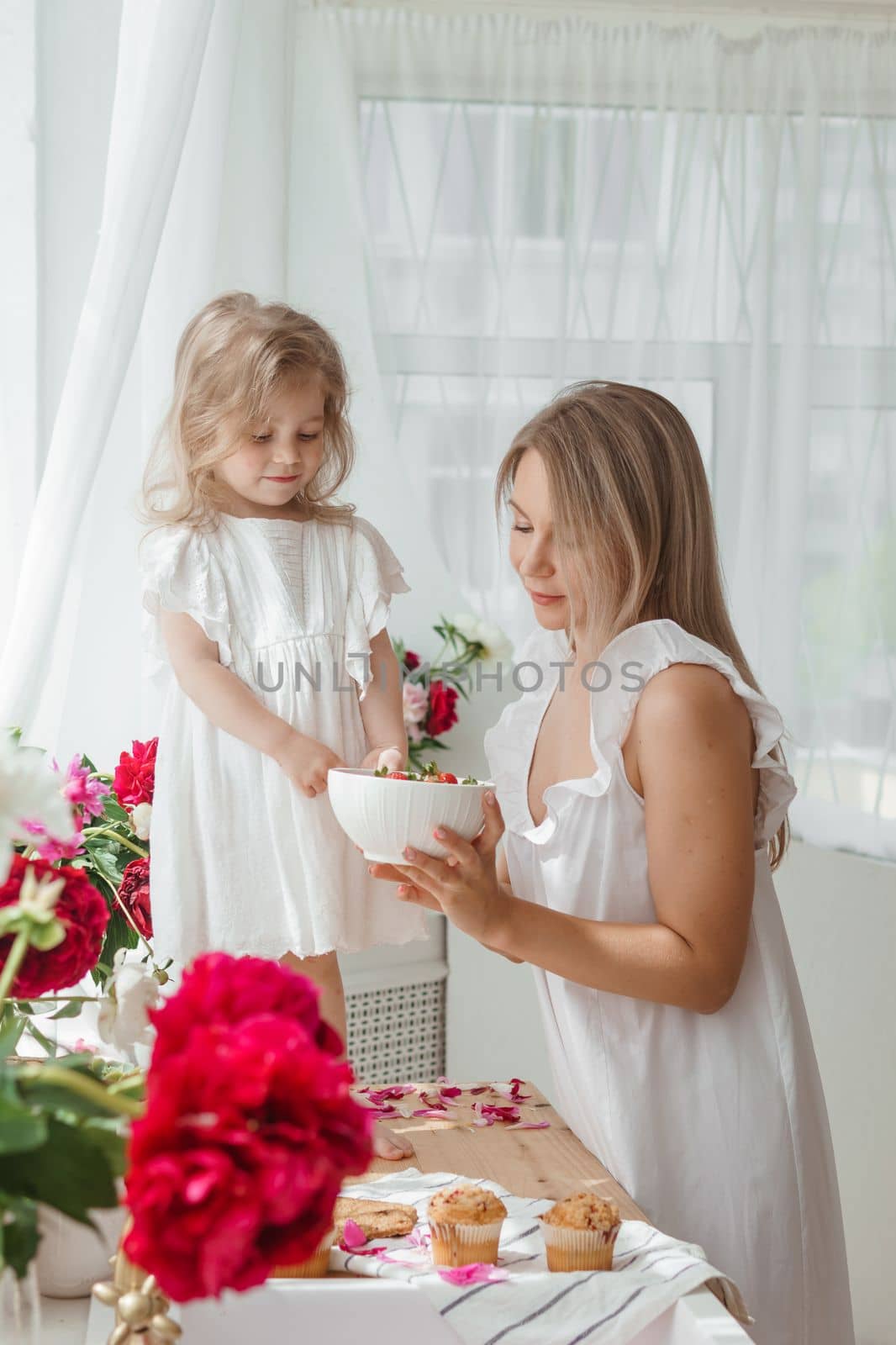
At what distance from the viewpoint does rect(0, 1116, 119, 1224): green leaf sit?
47cm

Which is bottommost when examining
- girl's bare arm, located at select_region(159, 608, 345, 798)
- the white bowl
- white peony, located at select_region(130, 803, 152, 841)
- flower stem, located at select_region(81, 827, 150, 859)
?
flower stem, located at select_region(81, 827, 150, 859)

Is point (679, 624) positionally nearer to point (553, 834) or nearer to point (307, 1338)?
point (553, 834)

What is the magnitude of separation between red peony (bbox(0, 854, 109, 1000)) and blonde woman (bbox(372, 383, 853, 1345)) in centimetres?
41

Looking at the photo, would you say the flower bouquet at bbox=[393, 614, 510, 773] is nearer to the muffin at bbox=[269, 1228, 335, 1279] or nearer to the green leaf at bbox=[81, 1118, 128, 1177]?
the muffin at bbox=[269, 1228, 335, 1279]

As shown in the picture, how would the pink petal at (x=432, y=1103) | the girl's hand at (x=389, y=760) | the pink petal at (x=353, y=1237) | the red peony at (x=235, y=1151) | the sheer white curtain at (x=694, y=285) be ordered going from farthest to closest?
the sheer white curtain at (x=694, y=285) → the girl's hand at (x=389, y=760) → the pink petal at (x=432, y=1103) → the pink petal at (x=353, y=1237) → the red peony at (x=235, y=1151)

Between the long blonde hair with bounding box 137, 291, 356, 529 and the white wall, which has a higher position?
the long blonde hair with bounding box 137, 291, 356, 529

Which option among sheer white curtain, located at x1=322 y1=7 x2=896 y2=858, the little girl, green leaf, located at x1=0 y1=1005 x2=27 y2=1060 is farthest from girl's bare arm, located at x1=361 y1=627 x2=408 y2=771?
green leaf, located at x1=0 y1=1005 x2=27 y2=1060

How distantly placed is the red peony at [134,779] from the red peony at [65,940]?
2.47ft

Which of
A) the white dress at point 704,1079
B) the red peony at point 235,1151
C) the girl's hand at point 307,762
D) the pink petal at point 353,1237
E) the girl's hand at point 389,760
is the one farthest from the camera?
the girl's hand at point 307,762

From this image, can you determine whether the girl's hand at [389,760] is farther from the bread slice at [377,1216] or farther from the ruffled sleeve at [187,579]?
the bread slice at [377,1216]

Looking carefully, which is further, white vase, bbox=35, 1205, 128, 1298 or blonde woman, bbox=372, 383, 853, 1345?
blonde woman, bbox=372, 383, 853, 1345

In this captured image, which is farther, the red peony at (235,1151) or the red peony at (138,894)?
the red peony at (138,894)

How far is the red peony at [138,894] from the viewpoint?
4.25 ft

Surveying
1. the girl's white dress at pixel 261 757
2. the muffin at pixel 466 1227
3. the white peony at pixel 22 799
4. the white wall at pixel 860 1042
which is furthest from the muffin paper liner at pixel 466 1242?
the white wall at pixel 860 1042
